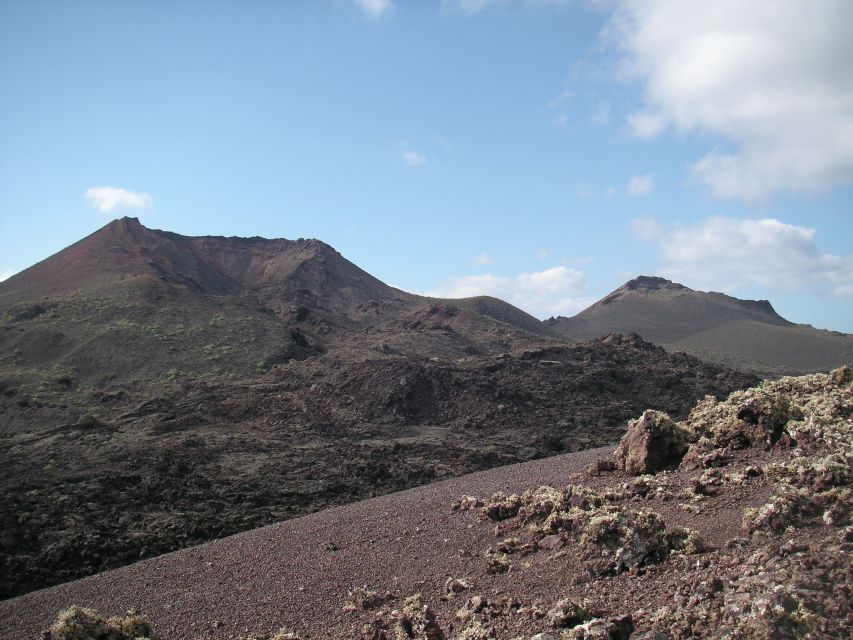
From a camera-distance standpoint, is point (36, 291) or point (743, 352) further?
point (743, 352)

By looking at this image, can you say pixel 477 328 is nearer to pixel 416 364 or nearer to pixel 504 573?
pixel 416 364

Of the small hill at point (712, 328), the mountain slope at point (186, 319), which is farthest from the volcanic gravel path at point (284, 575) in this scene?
the small hill at point (712, 328)

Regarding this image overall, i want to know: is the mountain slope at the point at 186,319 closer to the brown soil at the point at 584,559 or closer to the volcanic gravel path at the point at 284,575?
the volcanic gravel path at the point at 284,575

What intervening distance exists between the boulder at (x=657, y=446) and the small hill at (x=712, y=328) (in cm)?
3851

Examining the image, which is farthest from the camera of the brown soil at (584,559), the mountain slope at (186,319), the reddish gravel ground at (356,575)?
the mountain slope at (186,319)

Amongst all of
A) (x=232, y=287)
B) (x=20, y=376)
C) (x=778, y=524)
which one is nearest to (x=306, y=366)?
(x=20, y=376)

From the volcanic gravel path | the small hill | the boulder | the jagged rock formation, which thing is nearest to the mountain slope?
the jagged rock formation

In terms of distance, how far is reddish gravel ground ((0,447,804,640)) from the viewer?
7379 mm

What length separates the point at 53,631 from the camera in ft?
23.5

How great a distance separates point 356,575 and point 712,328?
77294mm

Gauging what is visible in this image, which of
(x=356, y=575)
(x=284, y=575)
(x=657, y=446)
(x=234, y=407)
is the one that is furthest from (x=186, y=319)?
(x=657, y=446)

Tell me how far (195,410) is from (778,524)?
67.9 ft

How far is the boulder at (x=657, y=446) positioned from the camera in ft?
37.4

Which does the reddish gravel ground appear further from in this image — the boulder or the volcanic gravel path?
the boulder
